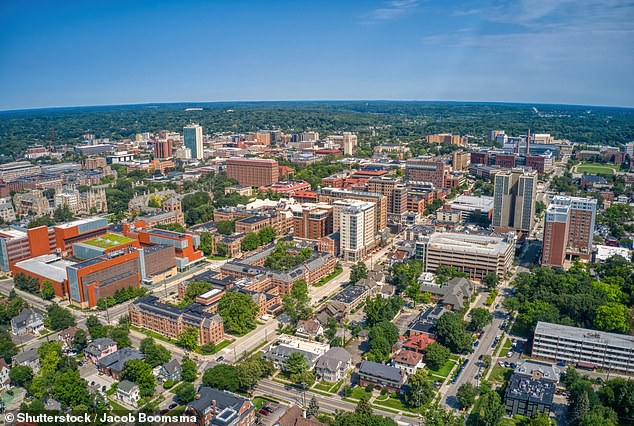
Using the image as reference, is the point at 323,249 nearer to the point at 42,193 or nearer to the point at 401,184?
the point at 401,184

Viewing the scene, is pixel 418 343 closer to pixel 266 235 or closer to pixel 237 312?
pixel 237 312

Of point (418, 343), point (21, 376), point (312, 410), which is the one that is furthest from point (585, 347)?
point (21, 376)

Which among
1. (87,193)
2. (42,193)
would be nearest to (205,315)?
(87,193)

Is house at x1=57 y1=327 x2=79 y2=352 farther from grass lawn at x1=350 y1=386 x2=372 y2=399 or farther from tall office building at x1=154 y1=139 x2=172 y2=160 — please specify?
tall office building at x1=154 y1=139 x2=172 y2=160

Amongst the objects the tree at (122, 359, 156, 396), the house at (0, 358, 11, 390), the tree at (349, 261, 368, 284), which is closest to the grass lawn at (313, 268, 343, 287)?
the tree at (349, 261, 368, 284)

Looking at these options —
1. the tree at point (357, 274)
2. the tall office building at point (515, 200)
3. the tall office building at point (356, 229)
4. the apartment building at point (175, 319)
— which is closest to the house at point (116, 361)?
the apartment building at point (175, 319)

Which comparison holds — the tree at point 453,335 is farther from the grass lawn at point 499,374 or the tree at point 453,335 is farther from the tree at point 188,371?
the tree at point 188,371

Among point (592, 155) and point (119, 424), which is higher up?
point (592, 155)
